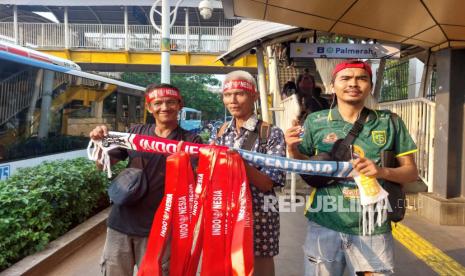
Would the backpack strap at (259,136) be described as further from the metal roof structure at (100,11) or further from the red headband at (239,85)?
the metal roof structure at (100,11)

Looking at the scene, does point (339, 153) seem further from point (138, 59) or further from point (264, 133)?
point (138, 59)

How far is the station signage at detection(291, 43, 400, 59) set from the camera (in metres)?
6.19

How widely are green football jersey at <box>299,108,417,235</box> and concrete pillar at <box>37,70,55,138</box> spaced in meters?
7.24

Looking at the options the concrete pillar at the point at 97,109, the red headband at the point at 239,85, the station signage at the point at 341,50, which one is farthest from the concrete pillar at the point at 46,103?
the red headband at the point at 239,85

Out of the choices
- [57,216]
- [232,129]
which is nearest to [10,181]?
[57,216]

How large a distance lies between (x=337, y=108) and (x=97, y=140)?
144 cm

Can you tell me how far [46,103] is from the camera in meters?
8.13

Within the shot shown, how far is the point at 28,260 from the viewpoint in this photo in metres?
3.77

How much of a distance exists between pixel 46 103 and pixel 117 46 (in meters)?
13.7

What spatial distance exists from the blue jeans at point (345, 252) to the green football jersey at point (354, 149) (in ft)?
0.13

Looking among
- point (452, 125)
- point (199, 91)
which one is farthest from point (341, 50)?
point (199, 91)

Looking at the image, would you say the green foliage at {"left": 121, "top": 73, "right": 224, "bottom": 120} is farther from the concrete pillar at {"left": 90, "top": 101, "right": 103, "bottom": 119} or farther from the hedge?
the hedge

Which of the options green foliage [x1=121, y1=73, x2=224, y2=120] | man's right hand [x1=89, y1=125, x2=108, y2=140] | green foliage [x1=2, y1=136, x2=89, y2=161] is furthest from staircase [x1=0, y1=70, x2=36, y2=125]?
green foliage [x1=121, y1=73, x2=224, y2=120]

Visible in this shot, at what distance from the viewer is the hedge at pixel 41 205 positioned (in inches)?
146
